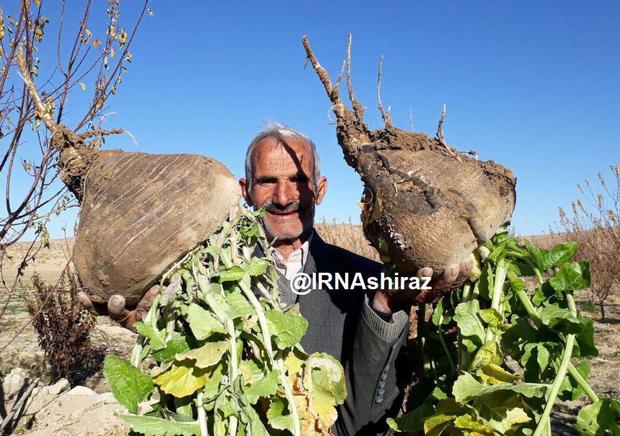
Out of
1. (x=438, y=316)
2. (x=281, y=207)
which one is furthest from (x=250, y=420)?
(x=281, y=207)

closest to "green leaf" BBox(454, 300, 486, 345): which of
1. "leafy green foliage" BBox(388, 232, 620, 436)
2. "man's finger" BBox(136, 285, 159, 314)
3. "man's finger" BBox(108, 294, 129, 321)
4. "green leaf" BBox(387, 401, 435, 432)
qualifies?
"leafy green foliage" BBox(388, 232, 620, 436)

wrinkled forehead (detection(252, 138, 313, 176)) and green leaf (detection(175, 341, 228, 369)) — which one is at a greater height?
wrinkled forehead (detection(252, 138, 313, 176))

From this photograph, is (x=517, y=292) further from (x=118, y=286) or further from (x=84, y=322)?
(x=84, y=322)

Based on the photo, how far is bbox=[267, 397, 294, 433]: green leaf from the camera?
1.27 meters

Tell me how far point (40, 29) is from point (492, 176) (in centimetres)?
232

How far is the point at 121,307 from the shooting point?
61.9 inches

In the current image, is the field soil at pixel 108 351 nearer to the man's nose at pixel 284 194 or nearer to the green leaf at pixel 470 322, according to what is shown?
the green leaf at pixel 470 322

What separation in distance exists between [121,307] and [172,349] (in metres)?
0.37

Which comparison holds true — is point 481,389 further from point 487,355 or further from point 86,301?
point 86,301

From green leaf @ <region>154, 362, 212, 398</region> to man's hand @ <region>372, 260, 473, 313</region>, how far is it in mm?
772

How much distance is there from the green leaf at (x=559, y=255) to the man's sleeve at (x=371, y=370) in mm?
596

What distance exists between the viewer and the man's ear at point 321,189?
9.03 feet

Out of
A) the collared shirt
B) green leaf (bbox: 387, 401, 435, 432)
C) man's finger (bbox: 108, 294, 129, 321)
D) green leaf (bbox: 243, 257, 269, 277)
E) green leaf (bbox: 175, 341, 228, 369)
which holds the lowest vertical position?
green leaf (bbox: 387, 401, 435, 432)

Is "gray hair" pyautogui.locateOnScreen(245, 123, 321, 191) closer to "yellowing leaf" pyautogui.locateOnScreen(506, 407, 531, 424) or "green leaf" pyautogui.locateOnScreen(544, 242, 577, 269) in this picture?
"green leaf" pyautogui.locateOnScreen(544, 242, 577, 269)
